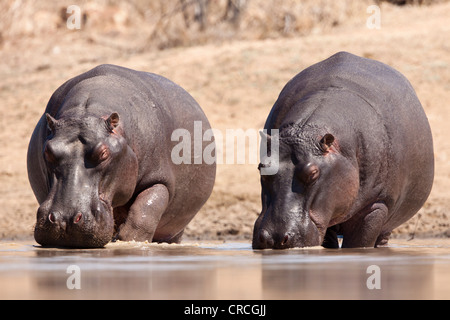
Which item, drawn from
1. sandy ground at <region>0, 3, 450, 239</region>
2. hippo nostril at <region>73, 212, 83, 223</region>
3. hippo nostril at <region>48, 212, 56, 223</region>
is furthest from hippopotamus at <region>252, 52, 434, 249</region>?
sandy ground at <region>0, 3, 450, 239</region>

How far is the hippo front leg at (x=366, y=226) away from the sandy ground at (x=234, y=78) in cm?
298

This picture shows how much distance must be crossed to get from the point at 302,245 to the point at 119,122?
68.6 inches

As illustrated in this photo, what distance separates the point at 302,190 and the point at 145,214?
1.48m

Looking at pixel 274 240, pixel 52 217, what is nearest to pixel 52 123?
pixel 52 217

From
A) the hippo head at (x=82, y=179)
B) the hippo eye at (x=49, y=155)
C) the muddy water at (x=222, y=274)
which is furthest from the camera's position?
the hippo eye at (x=49, y=155)

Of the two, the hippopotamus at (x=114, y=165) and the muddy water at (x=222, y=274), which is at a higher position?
the hippopotamus at (x=114, y=165)

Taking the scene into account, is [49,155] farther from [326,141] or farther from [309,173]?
[326,141]

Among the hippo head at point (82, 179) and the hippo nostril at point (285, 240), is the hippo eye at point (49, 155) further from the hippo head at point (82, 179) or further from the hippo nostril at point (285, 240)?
the hippo nostril at point (285, 240)

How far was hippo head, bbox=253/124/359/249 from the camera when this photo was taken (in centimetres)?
649

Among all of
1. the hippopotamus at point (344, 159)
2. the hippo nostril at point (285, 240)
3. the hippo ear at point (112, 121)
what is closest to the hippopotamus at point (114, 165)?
the hippo ear at point (112, 121)

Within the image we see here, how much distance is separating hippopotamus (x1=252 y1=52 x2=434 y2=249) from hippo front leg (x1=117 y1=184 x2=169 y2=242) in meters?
1.02

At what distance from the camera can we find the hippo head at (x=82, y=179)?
654 centimetres

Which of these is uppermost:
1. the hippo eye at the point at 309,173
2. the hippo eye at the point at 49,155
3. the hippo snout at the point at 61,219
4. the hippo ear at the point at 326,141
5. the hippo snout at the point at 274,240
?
the hippo ear at the point at 326,141

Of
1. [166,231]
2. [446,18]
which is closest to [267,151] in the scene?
[166,231]
